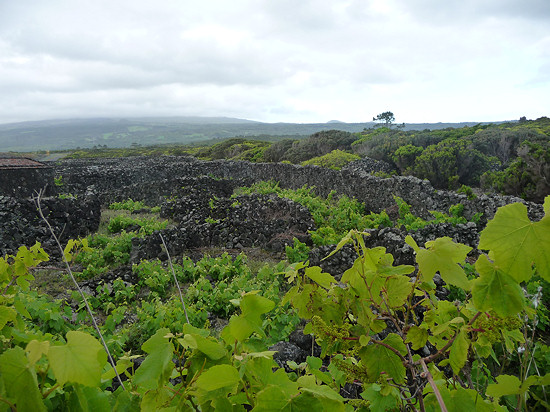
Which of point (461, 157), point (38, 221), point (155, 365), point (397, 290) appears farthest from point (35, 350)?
point (461, 157)

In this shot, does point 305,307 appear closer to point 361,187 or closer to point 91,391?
point 91,391

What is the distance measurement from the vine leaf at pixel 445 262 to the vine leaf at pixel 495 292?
114mm

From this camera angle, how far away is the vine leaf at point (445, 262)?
3.34 ft

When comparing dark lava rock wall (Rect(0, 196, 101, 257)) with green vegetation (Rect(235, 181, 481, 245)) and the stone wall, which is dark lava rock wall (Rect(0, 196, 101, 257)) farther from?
green vegetation (Rect(235, 181, 481, 245))

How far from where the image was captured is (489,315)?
104 centimetres

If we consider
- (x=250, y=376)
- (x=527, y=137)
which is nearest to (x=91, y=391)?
(x=250, y=376)

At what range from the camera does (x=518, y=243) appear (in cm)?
81

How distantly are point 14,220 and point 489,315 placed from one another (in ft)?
39.6

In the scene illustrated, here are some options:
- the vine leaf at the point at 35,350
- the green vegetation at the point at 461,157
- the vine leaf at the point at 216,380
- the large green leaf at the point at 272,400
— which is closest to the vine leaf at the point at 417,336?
the large green leaf at the point at 272,400

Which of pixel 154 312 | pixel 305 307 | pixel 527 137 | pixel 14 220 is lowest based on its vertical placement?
pixel 154 312

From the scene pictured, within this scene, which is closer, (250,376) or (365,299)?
(250,376)

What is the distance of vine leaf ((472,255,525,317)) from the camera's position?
0.87m

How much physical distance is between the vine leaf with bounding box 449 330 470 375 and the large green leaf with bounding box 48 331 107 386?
103 cm

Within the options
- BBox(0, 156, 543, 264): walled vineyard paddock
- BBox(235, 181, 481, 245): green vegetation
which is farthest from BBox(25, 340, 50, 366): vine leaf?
BBox(235, 181, 481, 245): green vegetation
